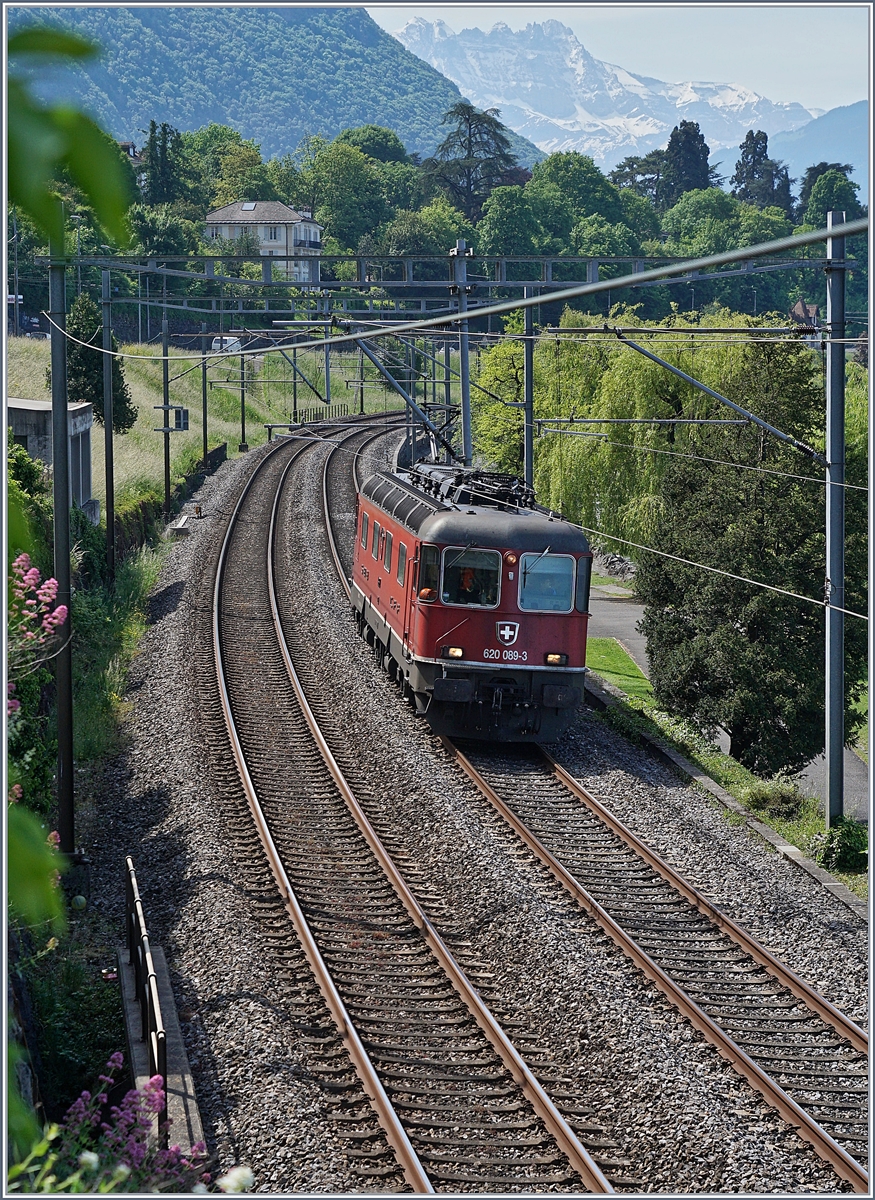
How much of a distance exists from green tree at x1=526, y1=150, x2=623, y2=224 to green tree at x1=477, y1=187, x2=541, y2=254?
21.0ft

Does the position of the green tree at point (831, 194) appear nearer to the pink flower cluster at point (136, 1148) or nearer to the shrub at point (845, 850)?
the shrub at point (845, 850)

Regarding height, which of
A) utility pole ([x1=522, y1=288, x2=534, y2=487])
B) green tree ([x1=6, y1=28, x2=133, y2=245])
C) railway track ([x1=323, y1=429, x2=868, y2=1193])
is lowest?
railway track ([x1=323, y1=429, x2=868, y2=1193])

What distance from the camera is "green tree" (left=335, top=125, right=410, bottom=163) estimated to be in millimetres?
135500

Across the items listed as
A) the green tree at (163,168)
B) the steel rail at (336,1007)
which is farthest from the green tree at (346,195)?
the steel rail at (336,1007)

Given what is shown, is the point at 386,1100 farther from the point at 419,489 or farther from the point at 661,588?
the point at 661,588

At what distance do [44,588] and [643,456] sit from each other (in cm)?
3115

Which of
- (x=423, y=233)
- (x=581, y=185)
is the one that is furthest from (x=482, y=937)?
(x=581, y=185)

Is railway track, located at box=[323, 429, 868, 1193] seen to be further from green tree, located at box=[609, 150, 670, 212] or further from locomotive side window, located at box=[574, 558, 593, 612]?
green tree, located at box=[609, 150, 670, 212]

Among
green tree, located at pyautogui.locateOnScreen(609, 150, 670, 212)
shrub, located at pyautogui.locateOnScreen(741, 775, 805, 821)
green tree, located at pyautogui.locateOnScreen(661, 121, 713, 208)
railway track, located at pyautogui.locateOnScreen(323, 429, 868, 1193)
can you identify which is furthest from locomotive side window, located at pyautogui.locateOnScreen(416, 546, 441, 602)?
green tree, located at pyautogui.locateOnScreen(609, 150, 670, 212)

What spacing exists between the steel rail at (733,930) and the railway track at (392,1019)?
2.33 m

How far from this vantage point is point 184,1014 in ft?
31.8

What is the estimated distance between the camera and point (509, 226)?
309 ft

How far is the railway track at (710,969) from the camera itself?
28.4 feet

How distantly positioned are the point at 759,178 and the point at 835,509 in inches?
5402
